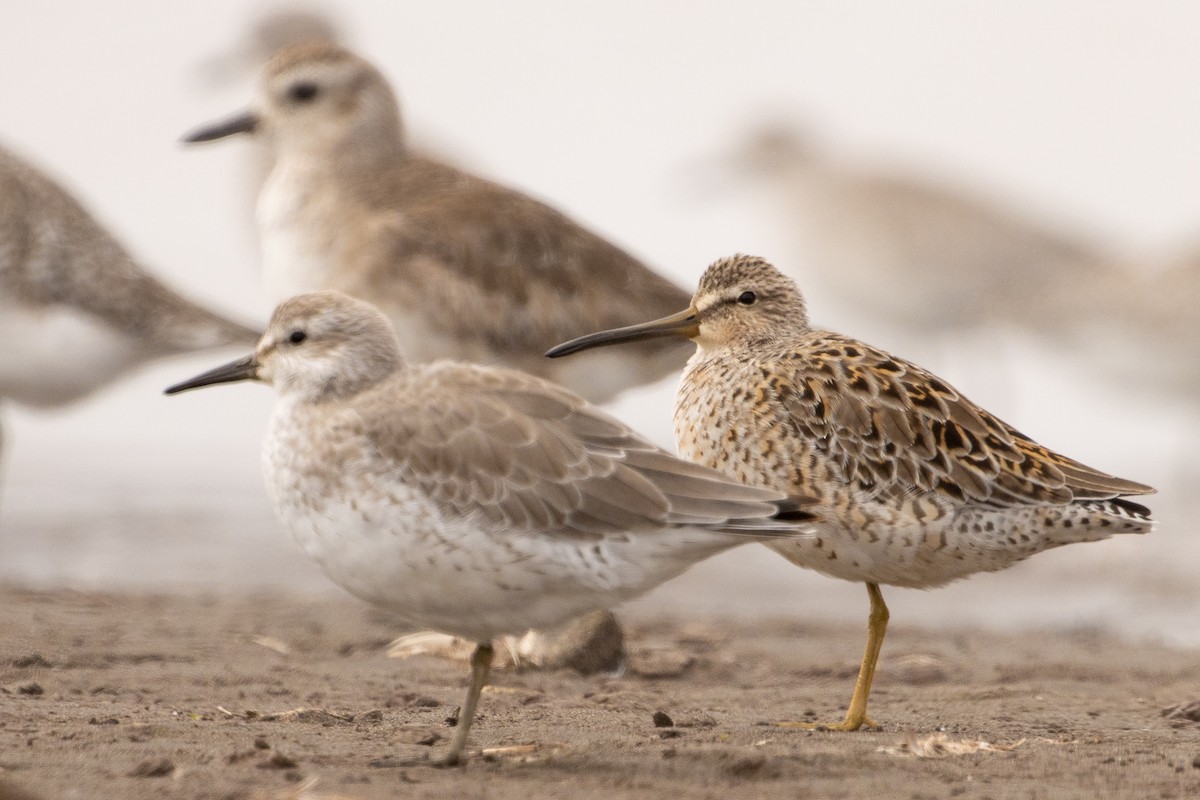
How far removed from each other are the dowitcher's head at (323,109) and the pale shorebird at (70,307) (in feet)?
2.60

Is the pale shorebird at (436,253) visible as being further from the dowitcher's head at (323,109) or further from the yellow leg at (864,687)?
the yellow leg at (864,687)

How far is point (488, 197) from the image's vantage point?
8.84 metres

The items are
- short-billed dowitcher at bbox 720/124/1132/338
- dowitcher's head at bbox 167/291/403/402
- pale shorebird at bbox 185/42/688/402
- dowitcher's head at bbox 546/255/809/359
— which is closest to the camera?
dowitcher's head at bbox 167/291/403/402

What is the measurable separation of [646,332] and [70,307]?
4.19 meters

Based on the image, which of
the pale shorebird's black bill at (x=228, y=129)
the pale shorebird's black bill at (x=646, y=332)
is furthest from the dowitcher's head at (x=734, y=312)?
the pale shorebird's black bill at (x=228, y=129)

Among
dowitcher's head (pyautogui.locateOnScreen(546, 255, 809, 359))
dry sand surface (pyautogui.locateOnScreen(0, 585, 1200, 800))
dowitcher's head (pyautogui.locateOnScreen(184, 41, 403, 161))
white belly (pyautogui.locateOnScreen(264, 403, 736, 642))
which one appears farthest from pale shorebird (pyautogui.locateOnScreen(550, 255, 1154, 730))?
dowitcher's head (pyautogui.locateOnScreen(184, 41, 403, 161))

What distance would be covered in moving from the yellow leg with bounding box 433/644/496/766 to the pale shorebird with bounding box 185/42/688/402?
143 inches

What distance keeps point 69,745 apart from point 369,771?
2.72 feet

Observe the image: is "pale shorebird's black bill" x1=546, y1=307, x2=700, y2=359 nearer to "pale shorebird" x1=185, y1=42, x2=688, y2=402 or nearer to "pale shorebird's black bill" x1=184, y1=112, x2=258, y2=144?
"pale shorebird" x1=185, y1=42, x2=688, y2=402

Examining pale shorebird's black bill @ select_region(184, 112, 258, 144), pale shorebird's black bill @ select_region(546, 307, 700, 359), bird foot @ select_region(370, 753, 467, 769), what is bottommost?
bird foot @ select_region(370, 753, 467, 769)

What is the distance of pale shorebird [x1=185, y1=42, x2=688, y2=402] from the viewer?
842 centimetres

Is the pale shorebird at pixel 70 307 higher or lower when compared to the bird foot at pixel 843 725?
higher

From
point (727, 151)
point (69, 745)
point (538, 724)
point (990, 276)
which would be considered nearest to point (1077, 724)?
point (538, 724)

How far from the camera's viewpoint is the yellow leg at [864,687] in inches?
214
